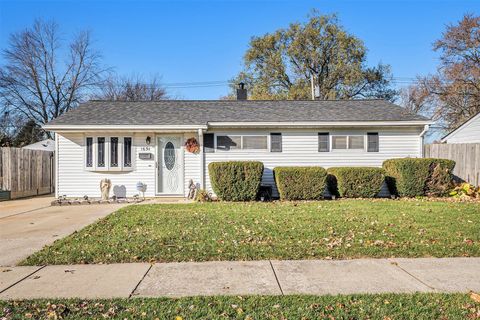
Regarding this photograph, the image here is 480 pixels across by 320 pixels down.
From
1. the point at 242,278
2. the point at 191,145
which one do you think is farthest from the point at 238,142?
the point at 242,278

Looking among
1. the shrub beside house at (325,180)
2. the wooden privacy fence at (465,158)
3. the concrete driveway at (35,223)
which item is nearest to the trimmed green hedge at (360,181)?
the shrub beside house at (325,180)

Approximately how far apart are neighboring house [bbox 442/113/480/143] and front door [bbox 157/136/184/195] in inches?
560

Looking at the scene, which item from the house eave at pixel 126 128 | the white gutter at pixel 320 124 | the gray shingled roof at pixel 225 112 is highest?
the gray shingled roof at pixel 225 112

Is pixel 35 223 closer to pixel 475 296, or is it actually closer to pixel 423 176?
pixel 475 296

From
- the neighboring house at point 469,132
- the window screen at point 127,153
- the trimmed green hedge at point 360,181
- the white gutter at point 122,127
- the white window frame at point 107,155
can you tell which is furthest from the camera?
the neighboring house at point 469,132

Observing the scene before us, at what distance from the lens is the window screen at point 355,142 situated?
12516mm

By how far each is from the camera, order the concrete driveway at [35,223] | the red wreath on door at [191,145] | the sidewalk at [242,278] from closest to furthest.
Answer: the sidewalk at [242,278], the concrete driveway at [35,223], the red wreath on door at [191,145]

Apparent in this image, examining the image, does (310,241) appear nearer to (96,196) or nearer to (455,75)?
(96,196)

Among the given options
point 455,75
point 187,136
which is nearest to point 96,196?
point 187,136

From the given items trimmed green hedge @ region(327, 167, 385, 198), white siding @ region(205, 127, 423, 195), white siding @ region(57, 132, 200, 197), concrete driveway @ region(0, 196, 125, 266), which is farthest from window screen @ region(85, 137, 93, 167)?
trimmed green hedge @ region(327, 167, 385, 198)

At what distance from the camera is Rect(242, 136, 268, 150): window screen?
12.4 m

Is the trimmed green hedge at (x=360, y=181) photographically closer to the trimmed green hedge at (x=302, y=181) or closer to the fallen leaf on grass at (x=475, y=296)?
the trimmed green hedge at (x=302, y=181)

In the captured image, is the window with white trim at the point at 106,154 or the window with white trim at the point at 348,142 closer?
the window with white trim at the point at 106,154

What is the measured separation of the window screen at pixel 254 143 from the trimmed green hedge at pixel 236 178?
155 centimetres
